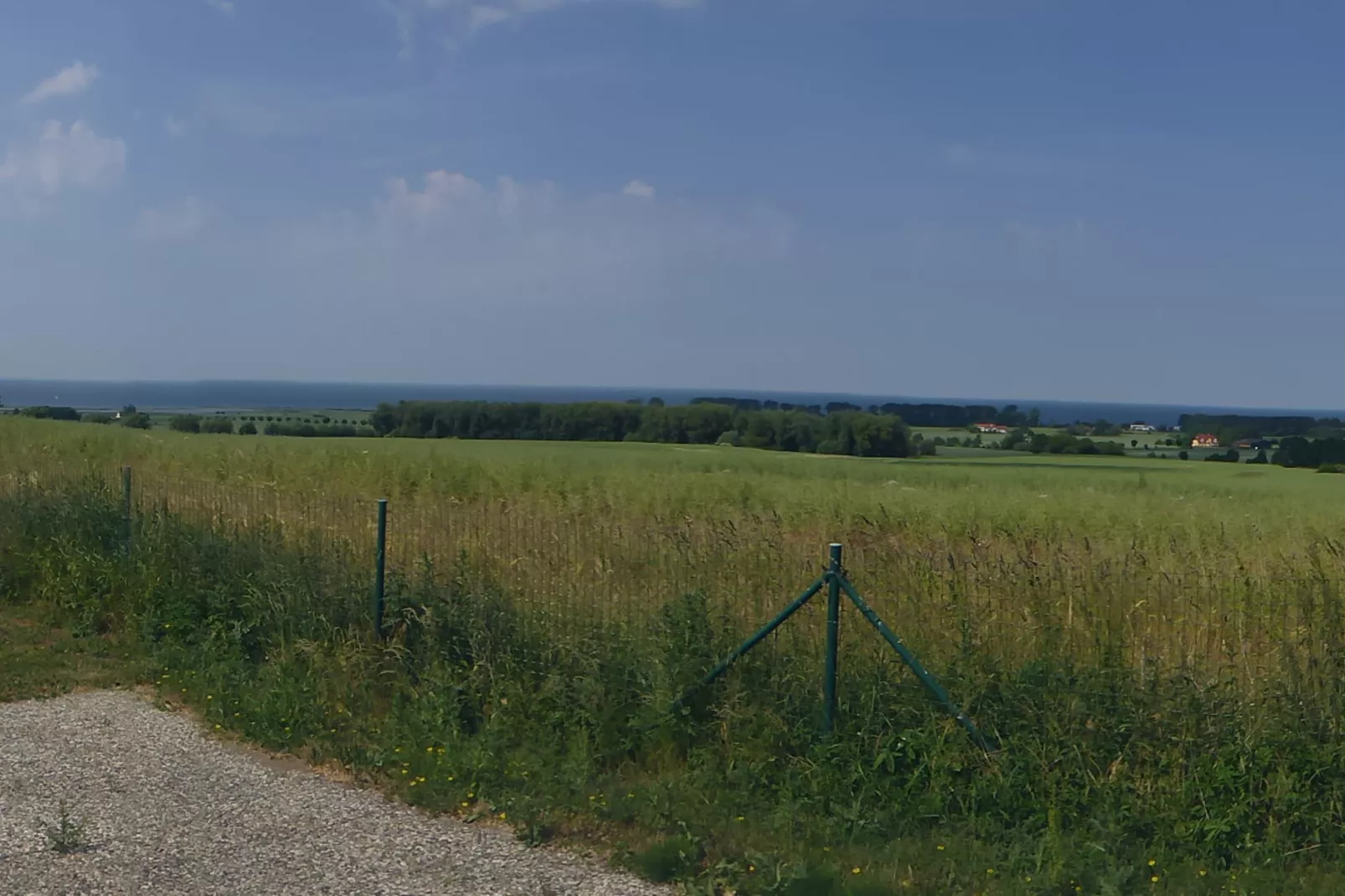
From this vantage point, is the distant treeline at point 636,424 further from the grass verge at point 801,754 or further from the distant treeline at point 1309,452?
the grass verge at point 801,754

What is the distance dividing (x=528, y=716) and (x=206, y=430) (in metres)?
32.0

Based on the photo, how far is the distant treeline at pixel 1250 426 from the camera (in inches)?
1638

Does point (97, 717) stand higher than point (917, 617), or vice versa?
point (917, 617)

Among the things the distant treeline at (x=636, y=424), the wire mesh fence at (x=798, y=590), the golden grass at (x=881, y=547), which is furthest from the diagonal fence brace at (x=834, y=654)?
the distant treeline at (x=636, y=424)

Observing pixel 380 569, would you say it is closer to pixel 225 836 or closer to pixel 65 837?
pixel 225 836

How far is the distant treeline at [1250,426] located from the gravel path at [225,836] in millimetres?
41903

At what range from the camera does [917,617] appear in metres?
7.31

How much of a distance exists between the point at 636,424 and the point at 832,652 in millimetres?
36858

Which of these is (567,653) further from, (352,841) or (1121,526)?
(1121,526)

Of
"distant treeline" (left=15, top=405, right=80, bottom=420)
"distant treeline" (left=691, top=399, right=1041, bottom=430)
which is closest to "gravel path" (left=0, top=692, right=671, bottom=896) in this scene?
"distant treeline" (left=15, top=405, right=80, bottom=420)

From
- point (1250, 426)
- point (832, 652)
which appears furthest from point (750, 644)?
point (1250, 426)

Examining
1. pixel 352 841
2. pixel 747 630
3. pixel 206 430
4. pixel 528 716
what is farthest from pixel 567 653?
pixel 206 430

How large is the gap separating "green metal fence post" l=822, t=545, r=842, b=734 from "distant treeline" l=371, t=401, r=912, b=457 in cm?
3257

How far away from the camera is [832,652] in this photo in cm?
672
